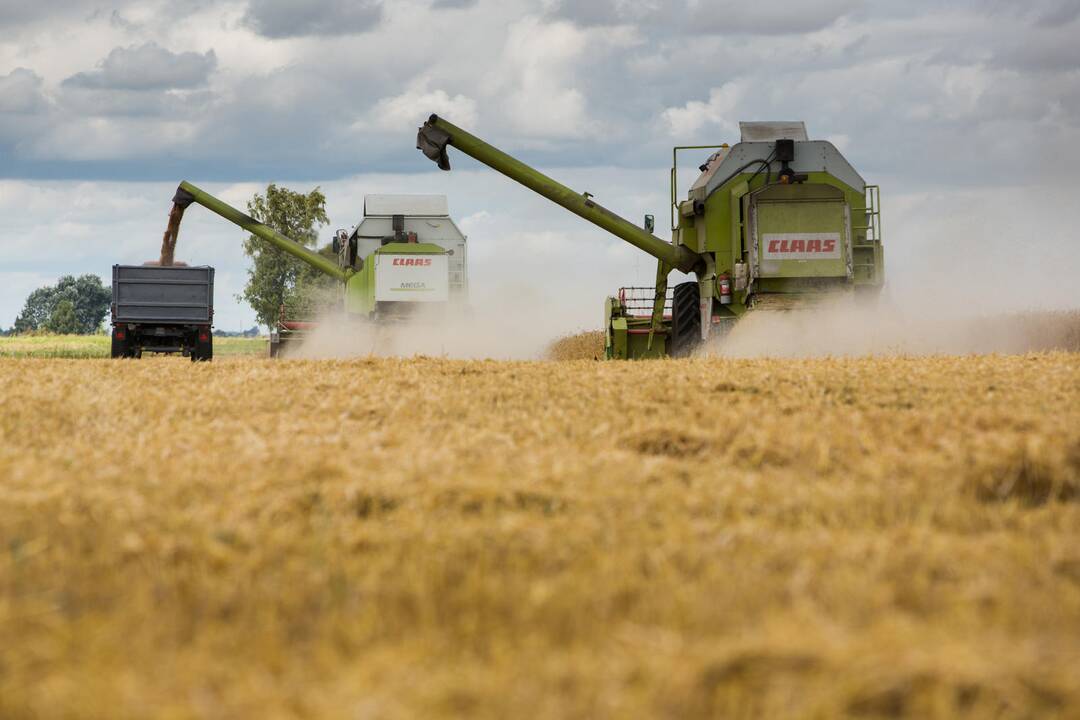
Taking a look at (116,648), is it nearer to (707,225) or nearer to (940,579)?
(940,579)

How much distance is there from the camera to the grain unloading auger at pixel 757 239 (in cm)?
1476

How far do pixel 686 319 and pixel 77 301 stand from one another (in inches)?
3685

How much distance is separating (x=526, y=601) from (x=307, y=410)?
4192 mm

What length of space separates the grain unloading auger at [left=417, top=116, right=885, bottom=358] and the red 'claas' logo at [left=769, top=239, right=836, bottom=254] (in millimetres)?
13

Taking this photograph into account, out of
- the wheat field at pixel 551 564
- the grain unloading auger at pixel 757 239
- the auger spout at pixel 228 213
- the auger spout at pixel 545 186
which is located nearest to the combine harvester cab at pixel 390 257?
the auger spout at pixel 228 213

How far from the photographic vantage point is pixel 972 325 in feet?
55.3

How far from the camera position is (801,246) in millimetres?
14750

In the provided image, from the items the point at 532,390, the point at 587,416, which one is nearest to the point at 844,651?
the point at 587,416

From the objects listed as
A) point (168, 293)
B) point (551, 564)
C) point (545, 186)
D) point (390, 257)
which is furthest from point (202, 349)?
point (551, 564)

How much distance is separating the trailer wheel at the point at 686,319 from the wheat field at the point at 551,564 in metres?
9.14

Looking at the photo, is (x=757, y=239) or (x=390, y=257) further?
(x=390, y=257)

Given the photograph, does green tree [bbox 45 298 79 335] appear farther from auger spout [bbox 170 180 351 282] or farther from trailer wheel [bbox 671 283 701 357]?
trailer wheel [bbox 671 283 701 357]

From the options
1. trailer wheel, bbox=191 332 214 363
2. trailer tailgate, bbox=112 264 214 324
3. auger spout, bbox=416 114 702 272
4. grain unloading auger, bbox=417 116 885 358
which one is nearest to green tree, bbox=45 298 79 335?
trailer tailgate, bbox=112 264 214 324

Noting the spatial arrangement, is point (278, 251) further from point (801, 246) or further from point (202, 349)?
point (801, 246)
